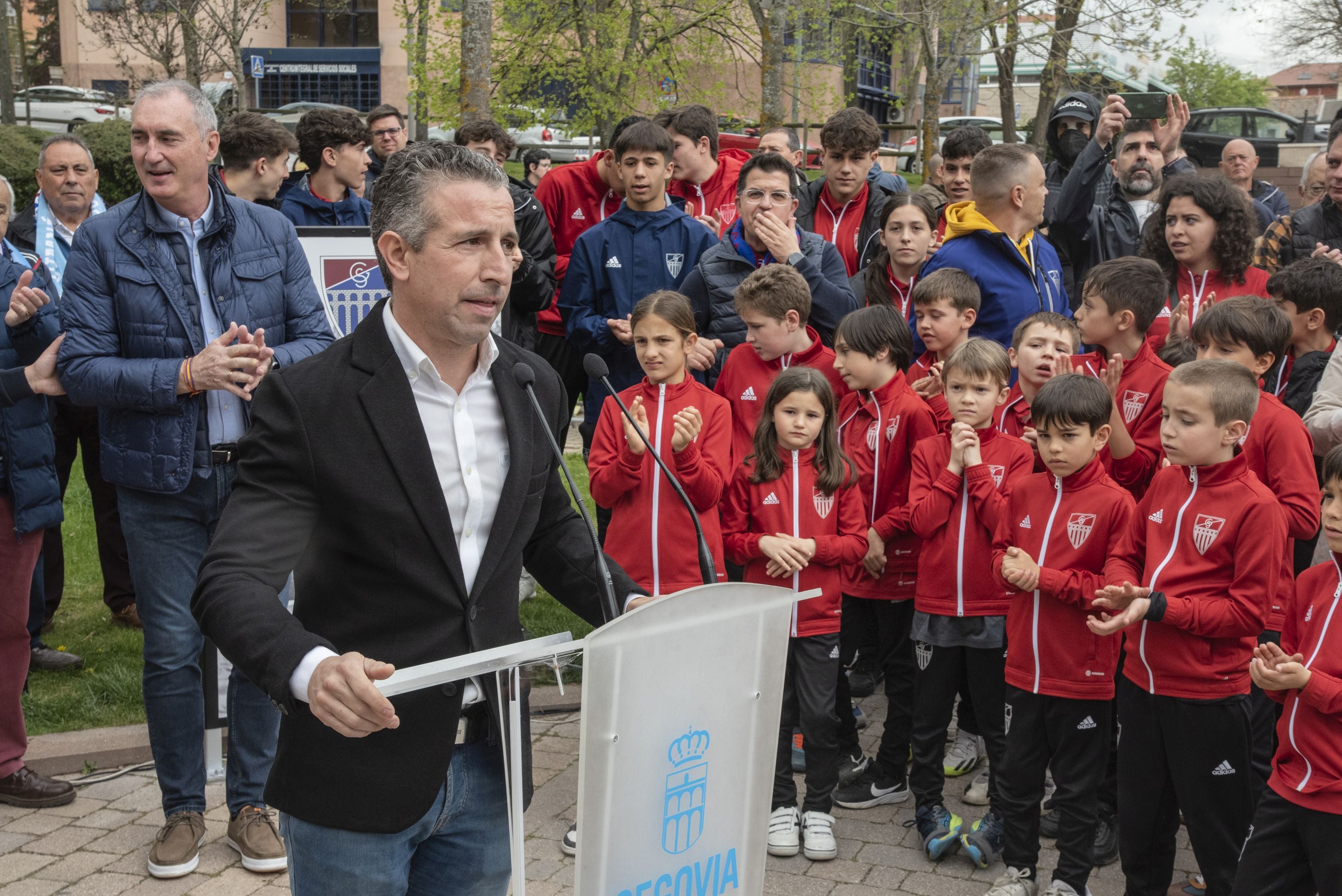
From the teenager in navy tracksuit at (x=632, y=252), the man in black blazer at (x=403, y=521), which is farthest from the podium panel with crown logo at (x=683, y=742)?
the teenager in navy tracksuit at (x=632, y=252)

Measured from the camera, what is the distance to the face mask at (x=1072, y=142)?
7.22 meters

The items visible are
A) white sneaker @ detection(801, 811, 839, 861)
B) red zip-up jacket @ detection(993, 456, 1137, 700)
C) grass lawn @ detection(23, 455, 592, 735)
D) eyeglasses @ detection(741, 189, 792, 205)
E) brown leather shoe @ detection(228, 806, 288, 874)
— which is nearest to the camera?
red zip-up jacket @ detection(993, 456, 1137, 700)

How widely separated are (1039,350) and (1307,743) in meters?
1.98

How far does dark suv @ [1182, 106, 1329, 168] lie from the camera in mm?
24750

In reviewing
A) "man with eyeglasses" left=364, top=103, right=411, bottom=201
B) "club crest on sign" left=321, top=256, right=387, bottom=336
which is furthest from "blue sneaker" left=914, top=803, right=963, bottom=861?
"man with eyeglasses" left=364, top=103, right=411, bottom=201

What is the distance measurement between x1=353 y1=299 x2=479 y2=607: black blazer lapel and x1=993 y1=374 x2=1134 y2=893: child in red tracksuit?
2.40 m

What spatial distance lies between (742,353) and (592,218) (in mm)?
2525

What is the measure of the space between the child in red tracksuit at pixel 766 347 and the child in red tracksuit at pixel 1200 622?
1.73 meters

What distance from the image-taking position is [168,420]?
4293 mm

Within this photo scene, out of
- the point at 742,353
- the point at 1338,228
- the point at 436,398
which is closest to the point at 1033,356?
the point at 742,353

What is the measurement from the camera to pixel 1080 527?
13.9ft

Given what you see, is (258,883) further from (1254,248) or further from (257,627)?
(1254,248)

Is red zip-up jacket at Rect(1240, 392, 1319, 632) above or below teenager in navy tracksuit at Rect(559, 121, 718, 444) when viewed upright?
below

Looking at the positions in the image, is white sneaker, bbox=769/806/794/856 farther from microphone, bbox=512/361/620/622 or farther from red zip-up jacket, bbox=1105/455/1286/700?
microphone, bbox=512/361/620/622
